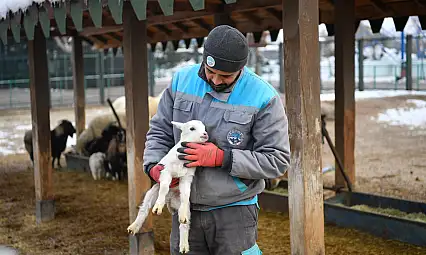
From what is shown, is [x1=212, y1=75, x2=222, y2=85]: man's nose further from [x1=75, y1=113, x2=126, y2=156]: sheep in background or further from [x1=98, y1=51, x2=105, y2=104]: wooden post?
[x1=98, y1=51, x2=105, y2=104]: wooden post

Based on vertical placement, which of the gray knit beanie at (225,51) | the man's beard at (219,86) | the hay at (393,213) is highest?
the gray knit beanie at (225,51)

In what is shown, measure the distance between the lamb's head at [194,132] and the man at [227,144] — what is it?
0.04 m

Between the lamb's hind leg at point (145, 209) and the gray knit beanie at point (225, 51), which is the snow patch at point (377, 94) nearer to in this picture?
the lamb's hind leg at point (145, 209)

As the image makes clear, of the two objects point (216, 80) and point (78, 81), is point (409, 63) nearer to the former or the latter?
point (78, 81)

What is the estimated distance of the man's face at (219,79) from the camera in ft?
9.37

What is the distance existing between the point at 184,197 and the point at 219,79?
0.55m

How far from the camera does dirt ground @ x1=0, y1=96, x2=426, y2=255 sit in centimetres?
608

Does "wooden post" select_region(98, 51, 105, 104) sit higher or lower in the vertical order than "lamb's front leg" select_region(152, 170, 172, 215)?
higher

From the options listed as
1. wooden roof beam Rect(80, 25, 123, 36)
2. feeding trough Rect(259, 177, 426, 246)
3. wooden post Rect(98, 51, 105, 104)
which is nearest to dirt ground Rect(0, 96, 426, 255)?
feeding trough Rect(259, 177, 426, 246)

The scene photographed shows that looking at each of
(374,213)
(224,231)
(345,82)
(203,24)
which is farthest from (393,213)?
(224,231)

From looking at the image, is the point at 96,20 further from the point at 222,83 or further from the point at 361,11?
the point at 361,11

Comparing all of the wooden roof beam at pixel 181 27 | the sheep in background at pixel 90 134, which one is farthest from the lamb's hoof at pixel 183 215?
the sheep in background at pixel 90 134

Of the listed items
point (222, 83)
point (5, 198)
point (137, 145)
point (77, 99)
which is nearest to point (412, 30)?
point (77, 99)

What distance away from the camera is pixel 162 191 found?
2.96 m
